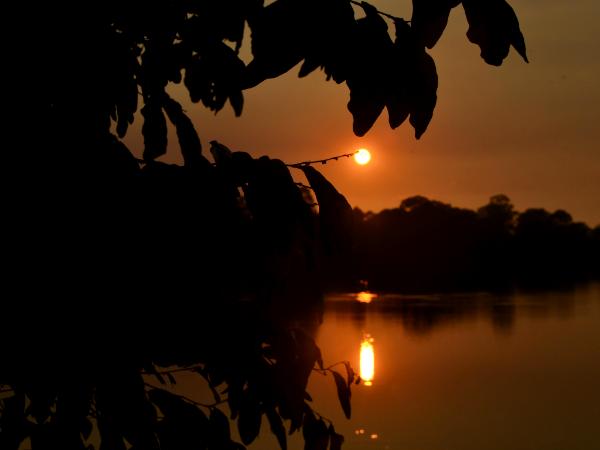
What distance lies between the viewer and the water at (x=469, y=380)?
31.7 feet

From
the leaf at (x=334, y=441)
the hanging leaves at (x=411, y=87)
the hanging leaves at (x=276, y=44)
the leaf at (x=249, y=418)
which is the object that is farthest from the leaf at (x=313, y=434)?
the hanging leaves at (x=276, y=44)

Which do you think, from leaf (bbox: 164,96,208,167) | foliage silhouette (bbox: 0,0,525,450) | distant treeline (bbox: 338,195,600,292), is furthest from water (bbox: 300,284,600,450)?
distant treeline (bbox: 338,195,600,292)

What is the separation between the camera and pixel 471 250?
50188mm

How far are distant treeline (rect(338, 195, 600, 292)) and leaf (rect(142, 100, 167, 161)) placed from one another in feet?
110

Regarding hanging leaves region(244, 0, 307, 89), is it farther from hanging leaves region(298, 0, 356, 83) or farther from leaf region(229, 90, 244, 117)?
leaf region(229, 90, 244, 117)

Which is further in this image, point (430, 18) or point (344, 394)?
point (344, 394)

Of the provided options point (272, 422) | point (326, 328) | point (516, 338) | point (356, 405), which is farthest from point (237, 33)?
point (326, 328)

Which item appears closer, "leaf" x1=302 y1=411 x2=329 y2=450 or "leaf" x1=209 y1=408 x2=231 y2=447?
"leaf" x1=209 y1=408 x2=231 y2=447

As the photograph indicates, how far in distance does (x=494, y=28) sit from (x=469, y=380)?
1294 cm

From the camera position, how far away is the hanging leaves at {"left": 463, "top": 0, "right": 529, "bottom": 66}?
917mm

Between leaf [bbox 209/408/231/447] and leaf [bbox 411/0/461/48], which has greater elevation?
leaf [bbox 411/0/461/48]

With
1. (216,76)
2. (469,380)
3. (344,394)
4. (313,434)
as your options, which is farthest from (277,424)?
(469,380)

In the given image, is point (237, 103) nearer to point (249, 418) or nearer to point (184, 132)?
point (184, 132)

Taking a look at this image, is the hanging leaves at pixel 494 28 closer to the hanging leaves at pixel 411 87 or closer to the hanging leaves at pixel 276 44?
the hanging leaves at pixel 411 87
